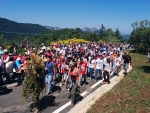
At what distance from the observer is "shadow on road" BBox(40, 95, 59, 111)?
7.70 m

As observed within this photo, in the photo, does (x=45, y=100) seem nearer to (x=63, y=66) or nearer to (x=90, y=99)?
(x=90, y=99)

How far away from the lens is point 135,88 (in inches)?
420

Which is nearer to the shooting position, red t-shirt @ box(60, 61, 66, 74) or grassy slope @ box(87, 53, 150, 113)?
grassy slope @ box(87, 53, 150, 113)

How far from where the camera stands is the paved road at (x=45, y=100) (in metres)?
7.41

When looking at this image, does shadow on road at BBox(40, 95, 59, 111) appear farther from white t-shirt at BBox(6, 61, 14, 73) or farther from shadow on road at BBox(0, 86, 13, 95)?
white t-shirt at BBox(6, 61, 14, 73)

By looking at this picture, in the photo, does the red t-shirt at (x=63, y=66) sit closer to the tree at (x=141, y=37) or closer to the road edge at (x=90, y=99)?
the road edge at (x=90, y=99)

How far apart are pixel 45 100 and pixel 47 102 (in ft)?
0.82

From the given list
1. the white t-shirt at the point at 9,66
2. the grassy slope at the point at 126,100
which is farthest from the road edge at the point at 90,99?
the white t-shirt at the point at 9,66

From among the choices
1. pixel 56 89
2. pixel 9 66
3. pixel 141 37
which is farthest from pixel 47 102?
pixel 141 37

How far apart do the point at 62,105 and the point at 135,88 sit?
4.74 meters

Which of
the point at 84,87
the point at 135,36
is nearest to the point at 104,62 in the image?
the point at 84,87

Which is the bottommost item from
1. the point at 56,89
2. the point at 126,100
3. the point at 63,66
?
the point at 126,100

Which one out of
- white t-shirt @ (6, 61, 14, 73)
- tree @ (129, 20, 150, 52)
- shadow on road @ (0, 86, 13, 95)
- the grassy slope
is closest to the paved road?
shadow on road @ (0, 86, 13, 95)

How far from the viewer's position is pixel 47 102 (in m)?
8.09
